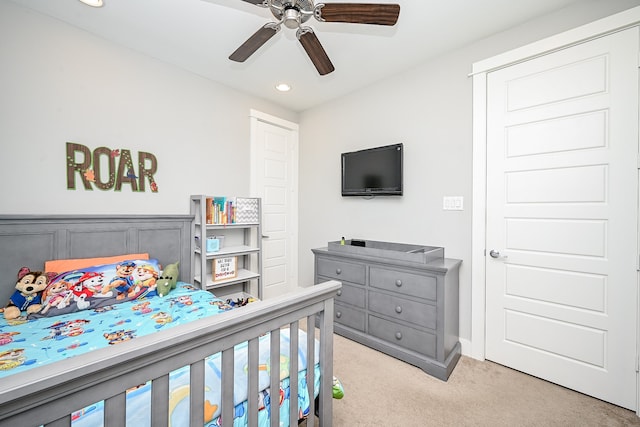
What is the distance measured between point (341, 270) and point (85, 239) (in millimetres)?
2246

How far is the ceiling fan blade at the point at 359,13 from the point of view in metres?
1.43

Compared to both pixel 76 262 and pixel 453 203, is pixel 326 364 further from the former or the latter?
pixel 76 262

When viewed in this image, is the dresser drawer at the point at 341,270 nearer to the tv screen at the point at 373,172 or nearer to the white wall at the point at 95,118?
the tv screen at the point at 373,172

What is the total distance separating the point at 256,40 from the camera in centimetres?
173

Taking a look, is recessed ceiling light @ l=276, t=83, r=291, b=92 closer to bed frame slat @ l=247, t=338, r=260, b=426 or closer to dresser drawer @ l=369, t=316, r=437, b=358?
dresser drawer @ l=369, t=316, r=437, b=358

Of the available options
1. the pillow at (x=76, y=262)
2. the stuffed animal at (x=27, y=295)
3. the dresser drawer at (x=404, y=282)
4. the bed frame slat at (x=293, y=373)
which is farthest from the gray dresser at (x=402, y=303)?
the stuffed animal at (x=27, y=295)

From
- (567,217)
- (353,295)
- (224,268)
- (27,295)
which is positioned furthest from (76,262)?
(567,217)

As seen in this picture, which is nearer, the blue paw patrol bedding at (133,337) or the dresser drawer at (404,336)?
the blue paw patrol bedding at (133,337)

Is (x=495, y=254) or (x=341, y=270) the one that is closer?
(x=495, y=254)

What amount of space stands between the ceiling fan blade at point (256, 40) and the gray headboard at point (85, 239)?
5.49 feet

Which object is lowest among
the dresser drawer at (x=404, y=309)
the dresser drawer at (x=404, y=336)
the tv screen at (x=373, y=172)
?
the dresser drawer at (x=404, y=336)

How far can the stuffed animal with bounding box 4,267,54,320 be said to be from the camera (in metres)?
1.71

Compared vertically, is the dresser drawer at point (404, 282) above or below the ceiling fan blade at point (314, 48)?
below

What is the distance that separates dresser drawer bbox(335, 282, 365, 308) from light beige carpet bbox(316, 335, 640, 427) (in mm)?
535
